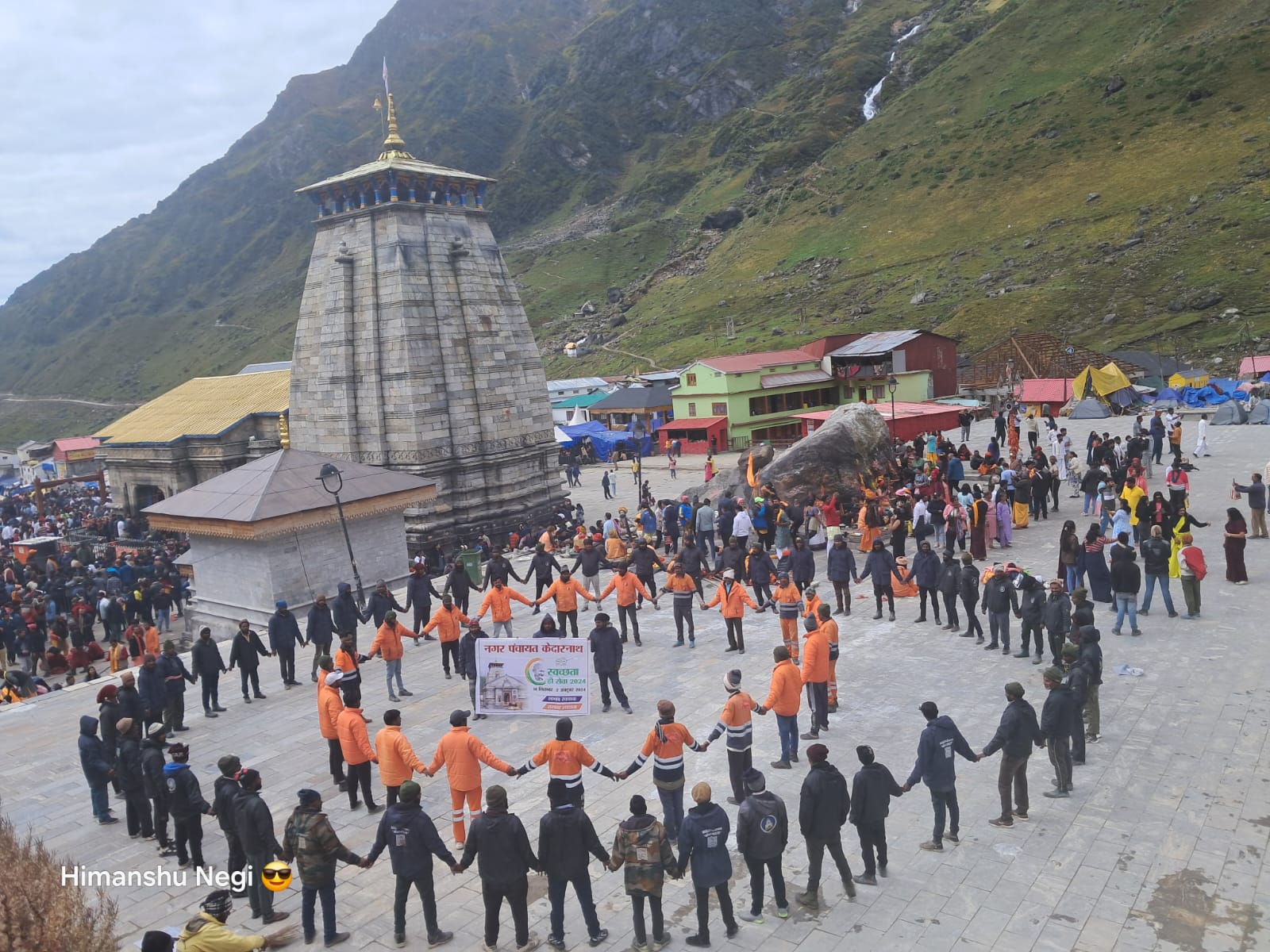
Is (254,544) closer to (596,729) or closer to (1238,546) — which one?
(596,729)

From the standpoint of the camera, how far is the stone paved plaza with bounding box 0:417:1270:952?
7035 mm

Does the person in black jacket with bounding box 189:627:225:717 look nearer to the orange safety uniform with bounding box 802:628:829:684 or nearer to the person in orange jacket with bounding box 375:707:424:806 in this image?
the person in orange jacket with bounding box 375:707:424:806

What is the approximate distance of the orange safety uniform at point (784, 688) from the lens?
9.38 m

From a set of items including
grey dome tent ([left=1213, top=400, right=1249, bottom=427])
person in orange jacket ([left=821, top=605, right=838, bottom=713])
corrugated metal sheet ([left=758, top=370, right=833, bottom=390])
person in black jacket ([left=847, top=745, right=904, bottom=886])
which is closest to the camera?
person in black jacket ([left=847, top=745, right=904, bottom=886])

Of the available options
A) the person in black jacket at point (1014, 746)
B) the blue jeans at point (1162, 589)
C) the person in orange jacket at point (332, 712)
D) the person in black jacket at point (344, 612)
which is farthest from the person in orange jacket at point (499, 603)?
the blue jeans at point (1162, 589)

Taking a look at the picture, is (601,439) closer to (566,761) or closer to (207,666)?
(207,666)

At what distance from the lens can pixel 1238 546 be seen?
1483 cm

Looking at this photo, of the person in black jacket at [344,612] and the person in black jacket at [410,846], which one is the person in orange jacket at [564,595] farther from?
the person in black jacket at [410,846]

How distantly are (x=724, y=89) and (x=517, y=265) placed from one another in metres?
67.8

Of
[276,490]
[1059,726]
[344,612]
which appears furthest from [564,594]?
[276,490]

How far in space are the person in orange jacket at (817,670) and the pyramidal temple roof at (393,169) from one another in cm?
2126

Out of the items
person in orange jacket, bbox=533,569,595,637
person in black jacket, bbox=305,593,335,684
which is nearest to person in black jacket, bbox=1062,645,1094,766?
person in orange jacket, bbox=533,569,595,637

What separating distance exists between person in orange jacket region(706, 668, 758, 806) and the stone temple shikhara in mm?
19315

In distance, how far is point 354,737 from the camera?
8.93 meters
